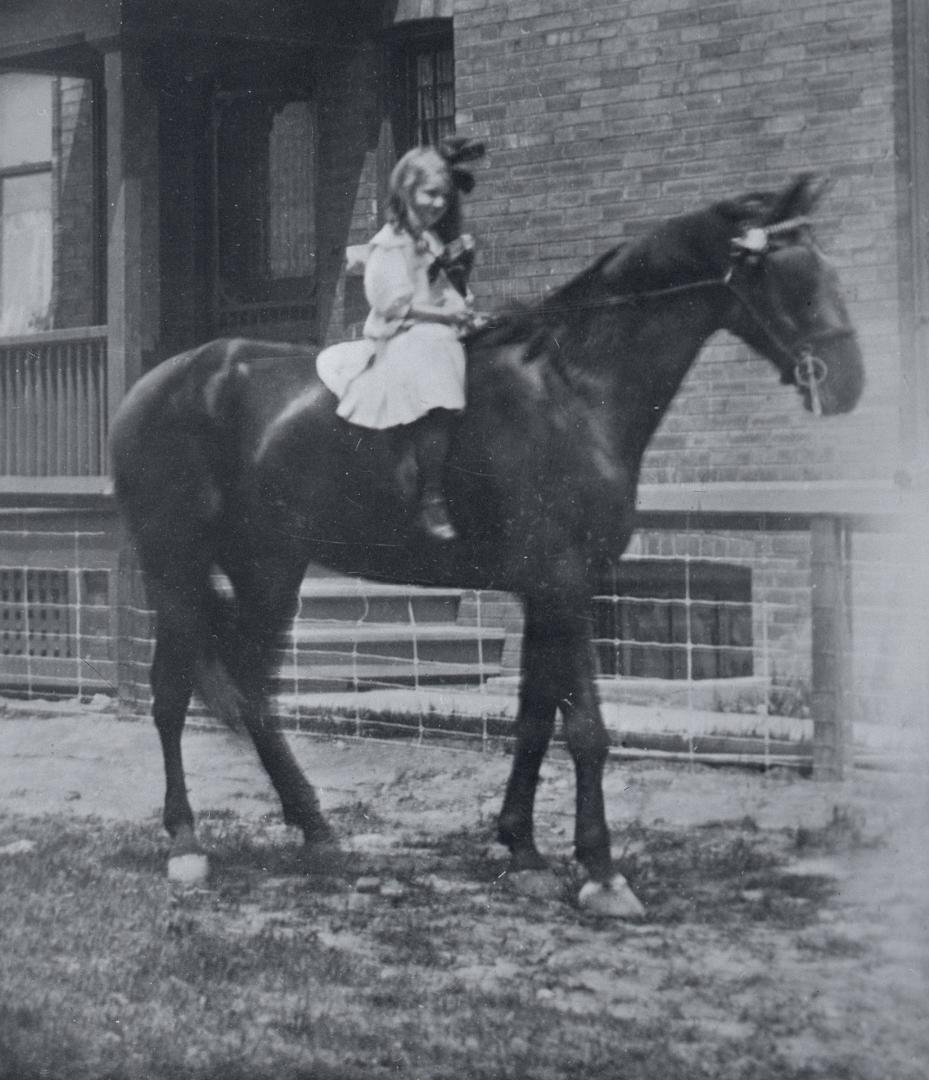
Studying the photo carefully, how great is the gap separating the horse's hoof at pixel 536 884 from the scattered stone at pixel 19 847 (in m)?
1.74

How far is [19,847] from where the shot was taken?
5.63 meters

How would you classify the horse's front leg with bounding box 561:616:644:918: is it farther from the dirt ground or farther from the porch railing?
the porch railing

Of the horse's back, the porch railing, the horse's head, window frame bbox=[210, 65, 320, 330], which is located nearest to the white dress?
the horse's back

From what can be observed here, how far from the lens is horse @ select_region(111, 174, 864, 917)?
4.64m

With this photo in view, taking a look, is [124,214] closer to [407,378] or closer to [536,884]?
[407,378]

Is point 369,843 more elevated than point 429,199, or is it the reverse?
point 429,199

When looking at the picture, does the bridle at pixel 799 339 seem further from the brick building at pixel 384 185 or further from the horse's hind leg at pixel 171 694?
the horse's hind leg at pixel 171 694

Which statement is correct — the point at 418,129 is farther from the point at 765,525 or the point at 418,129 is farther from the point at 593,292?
the point at 593,292

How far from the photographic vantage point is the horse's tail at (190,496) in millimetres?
5586

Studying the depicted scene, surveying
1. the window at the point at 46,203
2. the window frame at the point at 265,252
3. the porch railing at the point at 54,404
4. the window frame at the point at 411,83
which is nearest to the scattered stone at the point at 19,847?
the porch railing at the point at 54,404

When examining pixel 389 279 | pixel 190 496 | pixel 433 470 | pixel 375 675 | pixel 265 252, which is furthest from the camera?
pixel 265 252

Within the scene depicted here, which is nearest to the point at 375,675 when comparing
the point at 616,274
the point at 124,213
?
the point at 616,274

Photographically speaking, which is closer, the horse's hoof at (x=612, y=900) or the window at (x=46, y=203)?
the horse's hoof at (x=612, y=900)

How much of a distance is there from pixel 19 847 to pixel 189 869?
0.77 metres
